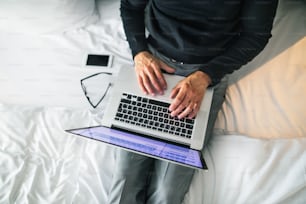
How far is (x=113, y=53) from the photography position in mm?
1166

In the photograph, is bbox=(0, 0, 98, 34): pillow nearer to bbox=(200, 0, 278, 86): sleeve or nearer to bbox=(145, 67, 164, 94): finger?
bbox=(145, 67, 164, 94): finger

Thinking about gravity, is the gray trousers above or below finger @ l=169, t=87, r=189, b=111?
below

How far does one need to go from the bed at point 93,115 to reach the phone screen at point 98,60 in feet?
0.08

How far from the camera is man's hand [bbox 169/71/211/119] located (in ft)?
2.71

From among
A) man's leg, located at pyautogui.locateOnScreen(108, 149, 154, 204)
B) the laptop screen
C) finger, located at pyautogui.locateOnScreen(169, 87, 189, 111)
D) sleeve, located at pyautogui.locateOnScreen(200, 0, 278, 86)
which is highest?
sleeve, located at pyautogui.locateOnScreen(200, 0, 278, 86)

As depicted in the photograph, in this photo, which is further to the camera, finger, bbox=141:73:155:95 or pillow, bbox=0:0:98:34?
pillow, bbox=0:0:98:34

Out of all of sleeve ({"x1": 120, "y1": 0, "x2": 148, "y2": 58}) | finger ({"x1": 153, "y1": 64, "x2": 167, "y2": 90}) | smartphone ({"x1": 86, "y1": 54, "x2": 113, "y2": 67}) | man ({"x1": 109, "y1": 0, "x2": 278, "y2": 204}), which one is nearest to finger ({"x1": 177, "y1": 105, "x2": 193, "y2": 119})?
man ({"x1": 109, "y1": 0, "x2": 278, "y2": 204})

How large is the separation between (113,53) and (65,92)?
0.24m

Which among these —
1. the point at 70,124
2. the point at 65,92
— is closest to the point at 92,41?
the point at 65,92

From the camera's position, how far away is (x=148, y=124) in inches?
32.8

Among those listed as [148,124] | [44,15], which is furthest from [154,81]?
[44,15]

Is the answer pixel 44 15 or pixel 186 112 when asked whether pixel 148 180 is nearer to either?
pixel 186 112

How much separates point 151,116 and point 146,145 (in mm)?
122

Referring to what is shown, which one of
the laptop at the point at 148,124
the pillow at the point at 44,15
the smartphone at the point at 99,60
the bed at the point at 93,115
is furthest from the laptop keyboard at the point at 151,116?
the pillow at the point at 44,15
